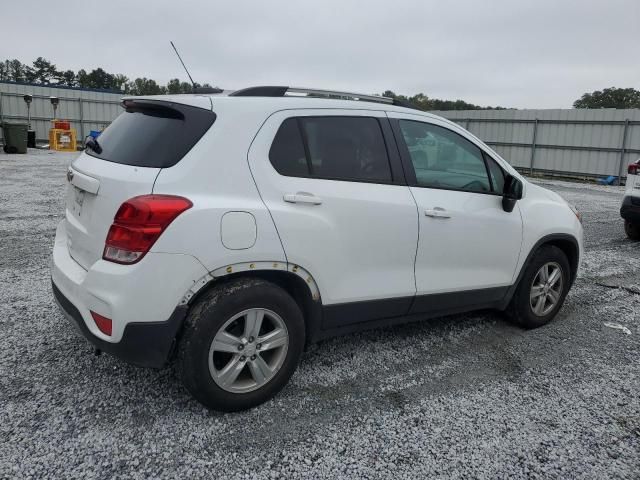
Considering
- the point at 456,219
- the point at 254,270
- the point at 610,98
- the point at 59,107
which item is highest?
the point at 610,98

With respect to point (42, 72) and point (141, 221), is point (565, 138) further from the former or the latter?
point (42, 72)

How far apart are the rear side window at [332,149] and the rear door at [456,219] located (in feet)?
0.76

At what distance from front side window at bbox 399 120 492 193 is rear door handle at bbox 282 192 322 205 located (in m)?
0.87

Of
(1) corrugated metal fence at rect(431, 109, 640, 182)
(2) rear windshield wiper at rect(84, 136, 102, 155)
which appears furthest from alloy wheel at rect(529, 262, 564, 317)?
(1) corrugated metal fence at rect(431, 109, 640, 182)

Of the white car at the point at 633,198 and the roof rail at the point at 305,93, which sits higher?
the roof rail at the point at 305,93

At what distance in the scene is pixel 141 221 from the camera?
2516 millimetres

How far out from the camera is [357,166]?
323 centimetres

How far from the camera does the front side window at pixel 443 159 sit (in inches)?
140

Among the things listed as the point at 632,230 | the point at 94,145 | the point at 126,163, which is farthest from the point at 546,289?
the point at 632,230

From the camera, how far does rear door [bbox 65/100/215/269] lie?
2.65m

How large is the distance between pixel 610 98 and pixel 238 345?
6299cm

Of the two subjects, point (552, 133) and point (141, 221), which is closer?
point (141, 221)

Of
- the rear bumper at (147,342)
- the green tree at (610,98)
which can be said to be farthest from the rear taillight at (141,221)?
the green tree at (610,98)

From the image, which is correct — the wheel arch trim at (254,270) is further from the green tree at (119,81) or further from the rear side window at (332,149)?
the green tree at (119,81)
